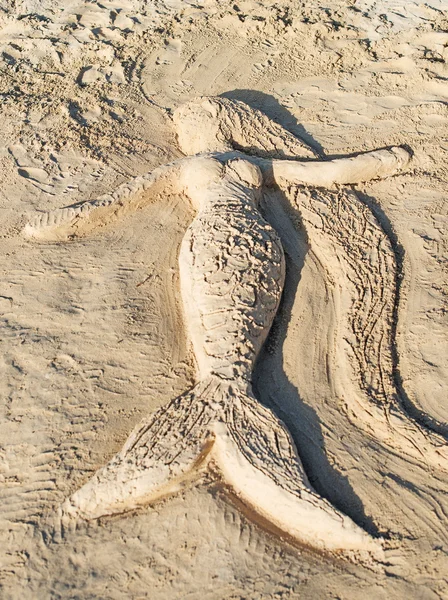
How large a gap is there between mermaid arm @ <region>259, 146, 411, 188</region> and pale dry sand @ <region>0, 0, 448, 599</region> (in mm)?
178

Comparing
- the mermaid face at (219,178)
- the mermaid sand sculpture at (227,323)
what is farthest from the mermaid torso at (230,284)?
the mermaid face at (219,178)

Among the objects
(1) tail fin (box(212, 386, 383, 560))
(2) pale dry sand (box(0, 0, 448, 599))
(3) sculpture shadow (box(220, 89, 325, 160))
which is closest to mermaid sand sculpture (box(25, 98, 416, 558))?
(1) tail fin (box(212, 386, 383, 560))

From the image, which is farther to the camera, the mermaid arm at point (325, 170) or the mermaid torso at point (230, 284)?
the mermaid arm at point (325, 170)

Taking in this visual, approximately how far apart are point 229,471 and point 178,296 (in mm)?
1573

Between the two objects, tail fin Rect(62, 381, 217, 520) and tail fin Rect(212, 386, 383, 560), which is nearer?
tail fin Rect(212, 386, 383, 560)

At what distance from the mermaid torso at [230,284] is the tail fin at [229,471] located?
0.38m

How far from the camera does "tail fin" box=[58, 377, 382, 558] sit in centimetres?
303

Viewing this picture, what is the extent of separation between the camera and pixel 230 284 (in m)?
3.90

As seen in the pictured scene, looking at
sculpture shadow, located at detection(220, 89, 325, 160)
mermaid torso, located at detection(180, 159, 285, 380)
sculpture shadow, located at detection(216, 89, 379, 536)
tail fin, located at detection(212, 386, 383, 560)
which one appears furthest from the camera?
sculpture shadow, located at detection(220, 89, 325, 160)

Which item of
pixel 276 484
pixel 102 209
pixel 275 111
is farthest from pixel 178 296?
pixel 275 111

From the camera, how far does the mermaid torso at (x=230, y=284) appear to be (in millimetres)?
3709

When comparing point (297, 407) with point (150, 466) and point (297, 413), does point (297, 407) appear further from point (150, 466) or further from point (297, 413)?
point (150, 466)

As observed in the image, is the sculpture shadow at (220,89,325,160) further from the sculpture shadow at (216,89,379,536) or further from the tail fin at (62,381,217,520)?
the tail fin at (62,381,217,520)

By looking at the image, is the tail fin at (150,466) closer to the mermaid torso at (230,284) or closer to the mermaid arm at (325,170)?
the mermaid torso at (230,284)
